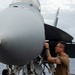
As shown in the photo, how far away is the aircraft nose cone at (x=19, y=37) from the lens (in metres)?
4.27

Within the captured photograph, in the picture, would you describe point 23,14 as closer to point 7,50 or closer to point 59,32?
point 7,50

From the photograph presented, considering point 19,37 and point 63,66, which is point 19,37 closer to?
point 19,37

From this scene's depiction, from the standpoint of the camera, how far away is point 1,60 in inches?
179

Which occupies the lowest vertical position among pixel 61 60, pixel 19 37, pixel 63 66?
pixel 63 66

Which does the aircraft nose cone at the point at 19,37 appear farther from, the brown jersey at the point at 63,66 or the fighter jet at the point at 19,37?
the brown jersey at the point at 63,66

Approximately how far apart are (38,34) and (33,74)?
2266 millimetres

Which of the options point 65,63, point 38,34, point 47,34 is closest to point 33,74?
point 47,34

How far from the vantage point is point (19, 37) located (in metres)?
4.31

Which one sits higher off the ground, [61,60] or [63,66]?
[61,60]

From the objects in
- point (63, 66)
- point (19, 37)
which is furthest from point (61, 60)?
point (19, 37)

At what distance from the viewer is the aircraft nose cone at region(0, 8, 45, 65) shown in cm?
427

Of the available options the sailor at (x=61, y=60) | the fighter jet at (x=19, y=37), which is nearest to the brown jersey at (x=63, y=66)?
the sailor at (x=61, y=60)

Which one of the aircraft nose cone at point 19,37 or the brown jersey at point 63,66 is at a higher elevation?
the aircraft nose cone at point 19,37

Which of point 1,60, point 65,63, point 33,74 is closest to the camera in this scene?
point 1,60
